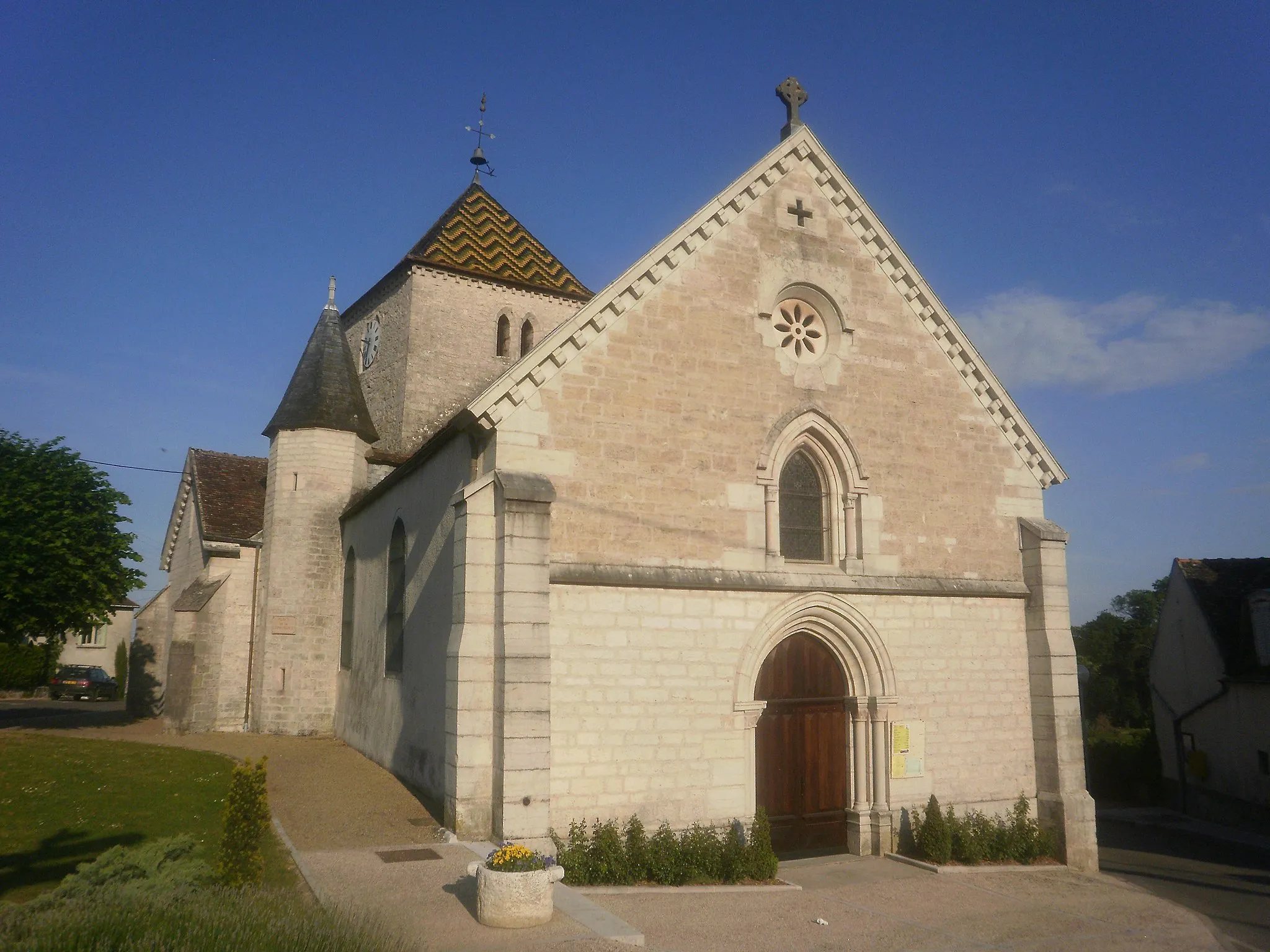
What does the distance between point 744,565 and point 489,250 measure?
1606 centimetres

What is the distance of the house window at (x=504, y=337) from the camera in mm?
24234

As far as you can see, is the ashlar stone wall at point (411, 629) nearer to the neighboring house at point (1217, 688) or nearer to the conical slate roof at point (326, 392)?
the conical slate roof at point (326, 392)

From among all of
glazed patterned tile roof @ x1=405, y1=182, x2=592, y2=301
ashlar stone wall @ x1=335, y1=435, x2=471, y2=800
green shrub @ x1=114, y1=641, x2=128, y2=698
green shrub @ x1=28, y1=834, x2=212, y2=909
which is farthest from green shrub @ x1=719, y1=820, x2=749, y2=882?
green shrub @ x1=114, y1=641, x2=128, y2=698

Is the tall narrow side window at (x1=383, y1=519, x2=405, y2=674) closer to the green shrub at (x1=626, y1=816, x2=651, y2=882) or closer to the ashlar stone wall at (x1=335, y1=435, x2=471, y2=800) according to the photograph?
the ashlar stone wall at (x1=335, y1=435, x2=471, y2=800)

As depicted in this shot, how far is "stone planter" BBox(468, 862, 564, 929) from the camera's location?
7.84 metres

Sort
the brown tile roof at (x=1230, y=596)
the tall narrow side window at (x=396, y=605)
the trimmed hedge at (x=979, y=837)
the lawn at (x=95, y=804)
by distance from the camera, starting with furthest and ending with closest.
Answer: the brown tile roof at (x=1230, y=596), the tall narrow side window at (x=396, y=605), the trimmed hedge at (x=979, y=837), the lawn at (x=95, y=804)

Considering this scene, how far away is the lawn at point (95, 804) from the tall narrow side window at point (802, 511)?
7.68 m

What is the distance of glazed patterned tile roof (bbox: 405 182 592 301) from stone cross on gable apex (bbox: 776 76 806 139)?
11069 mm

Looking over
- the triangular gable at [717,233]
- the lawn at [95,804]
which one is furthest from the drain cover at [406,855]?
the triangular gable at [717,233]

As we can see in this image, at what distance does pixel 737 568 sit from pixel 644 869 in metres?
4.02

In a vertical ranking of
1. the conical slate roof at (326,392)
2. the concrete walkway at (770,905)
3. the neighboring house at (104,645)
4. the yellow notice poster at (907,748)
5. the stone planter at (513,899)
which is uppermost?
the conical slate roof at (326,392)

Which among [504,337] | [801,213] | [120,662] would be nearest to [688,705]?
[801,213]

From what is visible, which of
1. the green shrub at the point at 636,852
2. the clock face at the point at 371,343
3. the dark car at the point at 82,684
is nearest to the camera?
the green shrub at the point at 636,852

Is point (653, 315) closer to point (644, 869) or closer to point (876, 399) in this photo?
point (876, 399)
